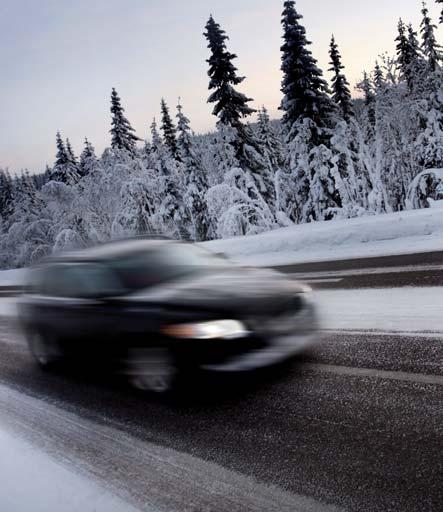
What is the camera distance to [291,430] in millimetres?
3471

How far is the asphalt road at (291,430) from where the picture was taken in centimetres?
272

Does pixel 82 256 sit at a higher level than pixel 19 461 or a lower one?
higher

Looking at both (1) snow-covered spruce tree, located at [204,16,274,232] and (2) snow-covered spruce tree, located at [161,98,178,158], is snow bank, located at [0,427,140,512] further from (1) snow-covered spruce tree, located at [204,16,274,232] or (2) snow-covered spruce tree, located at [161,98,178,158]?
(2) snow-covered spruce tree, located at [161,98,178,158]

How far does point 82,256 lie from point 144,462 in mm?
2966

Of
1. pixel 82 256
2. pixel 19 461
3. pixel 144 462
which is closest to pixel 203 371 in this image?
pixel 144 462

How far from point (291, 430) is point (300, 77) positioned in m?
26.3

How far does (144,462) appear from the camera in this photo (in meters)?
3.38

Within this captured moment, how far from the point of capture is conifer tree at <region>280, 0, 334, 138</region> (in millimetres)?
26344

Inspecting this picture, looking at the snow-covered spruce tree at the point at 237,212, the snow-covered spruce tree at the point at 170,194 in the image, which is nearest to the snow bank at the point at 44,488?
the snow-covered spruce tree at the point at 237,212

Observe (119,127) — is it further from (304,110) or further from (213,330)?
(213,330)

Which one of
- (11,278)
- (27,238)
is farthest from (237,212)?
(27,238)

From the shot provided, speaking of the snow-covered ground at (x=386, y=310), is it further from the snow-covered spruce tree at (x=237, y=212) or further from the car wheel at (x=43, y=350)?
the snow-covered spruce tree at (x=237, y=212)

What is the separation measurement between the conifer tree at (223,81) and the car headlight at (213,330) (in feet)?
83.8

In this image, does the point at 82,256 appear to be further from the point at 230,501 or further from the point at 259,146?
the point at 259,146
